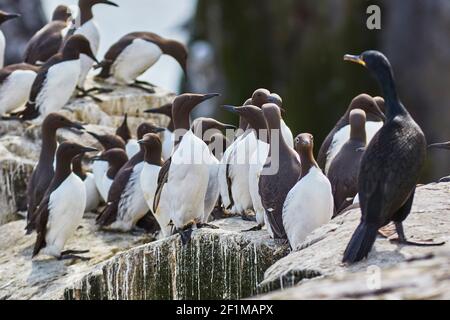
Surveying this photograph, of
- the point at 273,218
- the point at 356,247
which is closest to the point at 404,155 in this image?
the point at 356,247

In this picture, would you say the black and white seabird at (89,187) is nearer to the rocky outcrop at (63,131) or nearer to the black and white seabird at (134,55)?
the rocky outcrop at (63,131)

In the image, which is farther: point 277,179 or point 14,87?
point 14,87

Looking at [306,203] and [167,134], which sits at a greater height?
[306,203]

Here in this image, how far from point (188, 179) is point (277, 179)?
122cm

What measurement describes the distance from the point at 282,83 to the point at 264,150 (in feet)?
61.8

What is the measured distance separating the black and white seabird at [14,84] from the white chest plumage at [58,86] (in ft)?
1.10

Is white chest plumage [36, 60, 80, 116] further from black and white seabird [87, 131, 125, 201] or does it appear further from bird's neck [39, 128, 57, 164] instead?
bird's neck [39, 128, 57, 164]

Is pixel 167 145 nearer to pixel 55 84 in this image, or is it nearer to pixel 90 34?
pixel 55 84

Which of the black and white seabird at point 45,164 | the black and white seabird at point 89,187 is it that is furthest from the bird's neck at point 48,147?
the black and white seabird at point 89,187

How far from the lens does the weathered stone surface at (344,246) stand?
1078 cm

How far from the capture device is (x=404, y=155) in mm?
11102

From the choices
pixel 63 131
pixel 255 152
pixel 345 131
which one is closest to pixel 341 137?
pixel 345 131

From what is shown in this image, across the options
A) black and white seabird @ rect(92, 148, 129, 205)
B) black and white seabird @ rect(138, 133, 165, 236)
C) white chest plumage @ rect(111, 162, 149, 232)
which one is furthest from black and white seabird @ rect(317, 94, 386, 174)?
black and white seabird @ rect(92, 148, 129, 205)

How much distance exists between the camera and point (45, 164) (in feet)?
54.6
